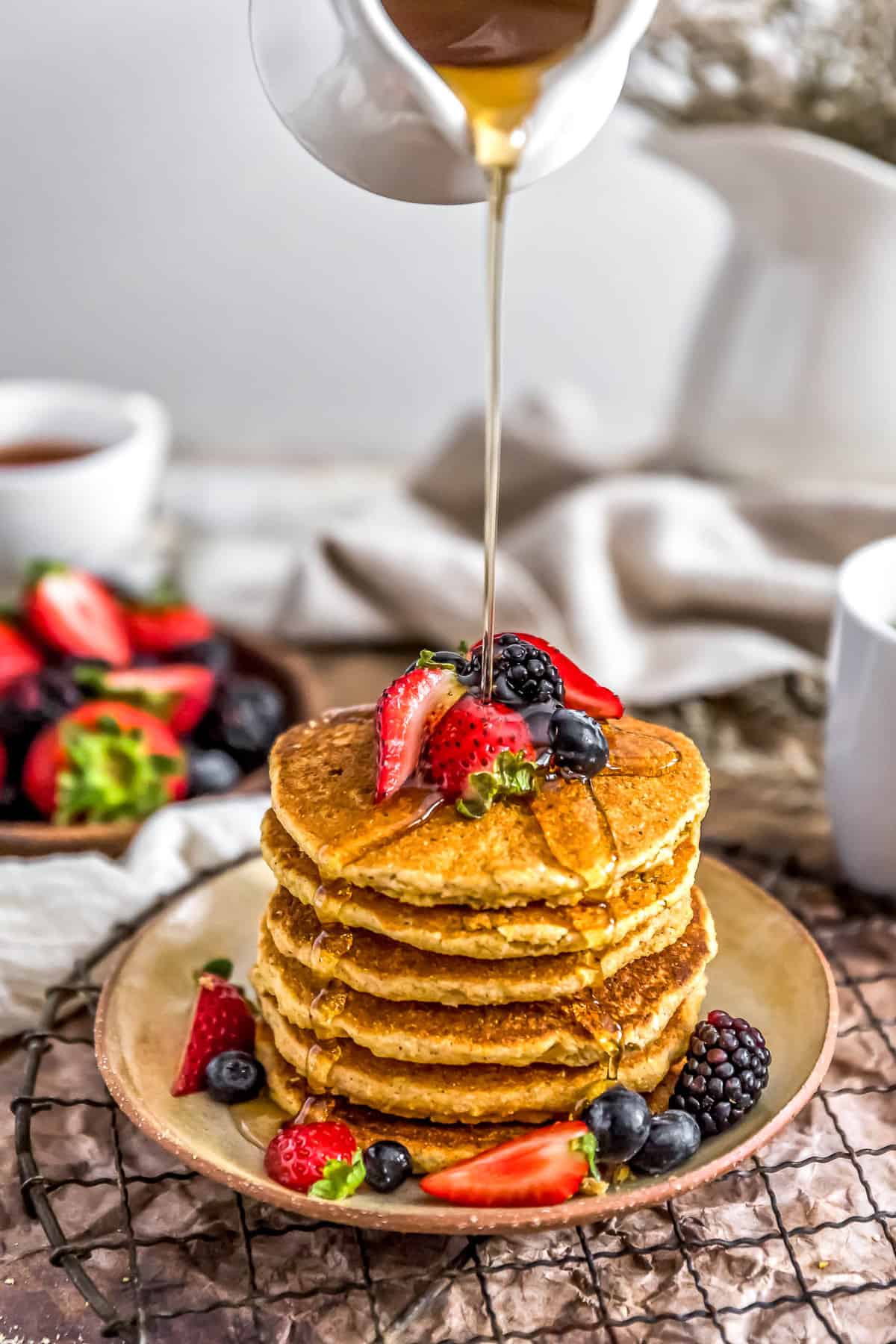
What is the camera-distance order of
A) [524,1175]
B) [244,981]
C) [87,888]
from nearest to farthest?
[524,1175] → [244,981] → [87,888]

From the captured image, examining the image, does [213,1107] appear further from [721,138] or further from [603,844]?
[721,138]

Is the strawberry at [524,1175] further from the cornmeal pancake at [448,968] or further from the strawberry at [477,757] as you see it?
the strawberry at [477,757]

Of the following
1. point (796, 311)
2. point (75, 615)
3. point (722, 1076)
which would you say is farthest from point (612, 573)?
point (722, 1076)

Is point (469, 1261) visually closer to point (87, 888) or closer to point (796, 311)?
point (87, 888)

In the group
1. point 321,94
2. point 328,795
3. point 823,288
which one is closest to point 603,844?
point 328,795

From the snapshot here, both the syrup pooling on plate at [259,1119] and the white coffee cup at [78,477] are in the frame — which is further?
the white coffee cup at [78,477]

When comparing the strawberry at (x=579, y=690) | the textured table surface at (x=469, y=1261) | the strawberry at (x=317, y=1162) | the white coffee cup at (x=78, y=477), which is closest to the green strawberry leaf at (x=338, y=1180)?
the strawberry at (x=317, y=1162)

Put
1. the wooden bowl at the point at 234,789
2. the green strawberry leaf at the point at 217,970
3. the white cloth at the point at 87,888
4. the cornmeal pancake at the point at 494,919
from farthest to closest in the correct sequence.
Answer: the wooden bowl at the point at 234,789 < the white cloth at the point at 87,888 < the green strawberry leaf at the point at 217,970 < the cornmeal pancake at the point at 494,919

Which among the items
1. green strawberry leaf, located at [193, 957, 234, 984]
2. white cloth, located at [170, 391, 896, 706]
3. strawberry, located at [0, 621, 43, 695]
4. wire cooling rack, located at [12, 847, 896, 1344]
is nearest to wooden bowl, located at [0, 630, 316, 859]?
white cloth, located at [170, 391, 896, 706]
